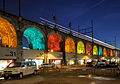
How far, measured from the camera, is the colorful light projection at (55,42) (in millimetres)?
41094

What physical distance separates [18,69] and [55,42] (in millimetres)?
29648

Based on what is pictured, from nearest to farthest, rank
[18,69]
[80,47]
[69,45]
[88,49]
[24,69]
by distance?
1. [18,69]
2. [24,69]
3. [69,45]
4. [80,47]
5. [88,49]

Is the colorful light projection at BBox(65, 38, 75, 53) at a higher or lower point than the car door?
higher

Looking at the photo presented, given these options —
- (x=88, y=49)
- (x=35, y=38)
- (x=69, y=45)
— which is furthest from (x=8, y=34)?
(x=88, y=49)

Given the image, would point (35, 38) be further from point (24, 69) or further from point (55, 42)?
point (24, 69)

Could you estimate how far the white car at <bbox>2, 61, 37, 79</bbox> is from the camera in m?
14.0

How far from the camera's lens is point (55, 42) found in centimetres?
4362

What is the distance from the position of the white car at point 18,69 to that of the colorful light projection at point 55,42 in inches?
945

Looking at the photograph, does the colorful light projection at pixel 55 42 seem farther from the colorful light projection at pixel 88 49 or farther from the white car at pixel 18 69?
the white car at pixel 18 69

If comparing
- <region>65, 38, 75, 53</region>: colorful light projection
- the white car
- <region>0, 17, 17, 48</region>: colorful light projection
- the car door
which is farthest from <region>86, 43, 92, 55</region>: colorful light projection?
the car door

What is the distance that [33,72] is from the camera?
17.8 m

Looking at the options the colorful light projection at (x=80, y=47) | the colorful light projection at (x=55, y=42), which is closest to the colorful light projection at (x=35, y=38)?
the colorful light projection at (x=55, y=42)

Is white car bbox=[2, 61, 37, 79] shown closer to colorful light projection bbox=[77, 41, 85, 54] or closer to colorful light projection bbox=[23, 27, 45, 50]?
colorful light projection bbox=[23, 27, 45, 50]

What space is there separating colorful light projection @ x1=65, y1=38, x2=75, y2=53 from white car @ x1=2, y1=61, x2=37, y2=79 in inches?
1271
